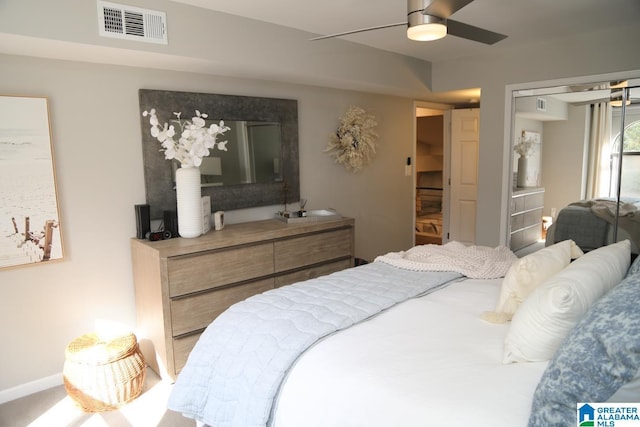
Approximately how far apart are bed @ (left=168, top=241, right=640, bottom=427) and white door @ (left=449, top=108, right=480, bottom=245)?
3.69 m

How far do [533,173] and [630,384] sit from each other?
380 cm

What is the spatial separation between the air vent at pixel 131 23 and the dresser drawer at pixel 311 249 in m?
1.59

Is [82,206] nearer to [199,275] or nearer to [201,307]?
[199,275]

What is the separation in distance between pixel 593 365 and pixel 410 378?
0.50 meters

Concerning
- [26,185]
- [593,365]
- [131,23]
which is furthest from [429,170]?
[593,365]

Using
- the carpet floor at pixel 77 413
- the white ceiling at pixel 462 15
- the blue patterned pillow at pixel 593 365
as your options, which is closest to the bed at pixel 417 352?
the blue patterned pillow at pixel 593 365


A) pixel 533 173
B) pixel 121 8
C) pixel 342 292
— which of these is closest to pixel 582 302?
pixel 342 292

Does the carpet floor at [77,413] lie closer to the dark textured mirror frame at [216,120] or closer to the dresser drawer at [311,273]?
the dresser drawer at [311,273]

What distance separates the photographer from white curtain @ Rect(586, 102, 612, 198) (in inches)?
154

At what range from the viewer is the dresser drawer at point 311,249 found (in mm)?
3377

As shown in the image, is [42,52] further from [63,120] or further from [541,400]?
[541,400]

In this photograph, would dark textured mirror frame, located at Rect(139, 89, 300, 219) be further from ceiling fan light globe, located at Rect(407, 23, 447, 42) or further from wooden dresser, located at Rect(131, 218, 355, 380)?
ceiling fan light globe, located at Rect(407, 23, 447, 42)

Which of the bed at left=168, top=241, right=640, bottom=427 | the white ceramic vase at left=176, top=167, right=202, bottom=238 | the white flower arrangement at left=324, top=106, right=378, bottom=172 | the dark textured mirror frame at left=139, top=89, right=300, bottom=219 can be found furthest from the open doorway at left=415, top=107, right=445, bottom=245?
the bed at left=168, top=241, right=640, bottom=427

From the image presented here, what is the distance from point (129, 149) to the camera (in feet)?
10.0
